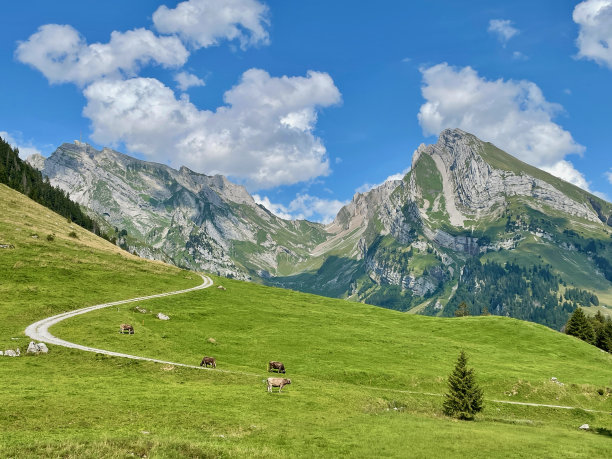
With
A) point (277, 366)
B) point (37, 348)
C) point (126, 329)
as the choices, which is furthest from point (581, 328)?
point (37, 348)

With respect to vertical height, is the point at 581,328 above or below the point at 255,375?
above

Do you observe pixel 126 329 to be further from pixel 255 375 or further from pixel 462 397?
pixel 462 397

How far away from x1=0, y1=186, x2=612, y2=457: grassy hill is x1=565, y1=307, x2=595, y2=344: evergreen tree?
34.5m

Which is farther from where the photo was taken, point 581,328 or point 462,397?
point 581,328

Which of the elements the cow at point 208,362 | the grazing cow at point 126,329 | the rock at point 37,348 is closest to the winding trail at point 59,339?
the cow at point 208,362

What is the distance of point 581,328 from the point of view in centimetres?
11844

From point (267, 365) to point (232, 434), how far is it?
2669cm

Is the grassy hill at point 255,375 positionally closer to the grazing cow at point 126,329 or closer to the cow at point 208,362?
the grazing cow at point 126,329

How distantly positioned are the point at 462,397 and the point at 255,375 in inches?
899

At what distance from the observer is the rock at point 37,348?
146ft

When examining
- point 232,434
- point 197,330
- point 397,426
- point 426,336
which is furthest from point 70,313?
point 426,336

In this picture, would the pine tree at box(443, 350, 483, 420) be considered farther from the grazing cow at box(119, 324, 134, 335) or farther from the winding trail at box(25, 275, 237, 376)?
the grazing cow at box(119, 324, 134, 335)

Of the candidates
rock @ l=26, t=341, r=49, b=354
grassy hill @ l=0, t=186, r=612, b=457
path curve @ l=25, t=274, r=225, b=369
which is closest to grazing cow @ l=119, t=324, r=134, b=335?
grassy hill @ l=0, t=186, r=612, b=457

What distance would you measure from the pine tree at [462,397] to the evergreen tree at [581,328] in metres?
95.2
